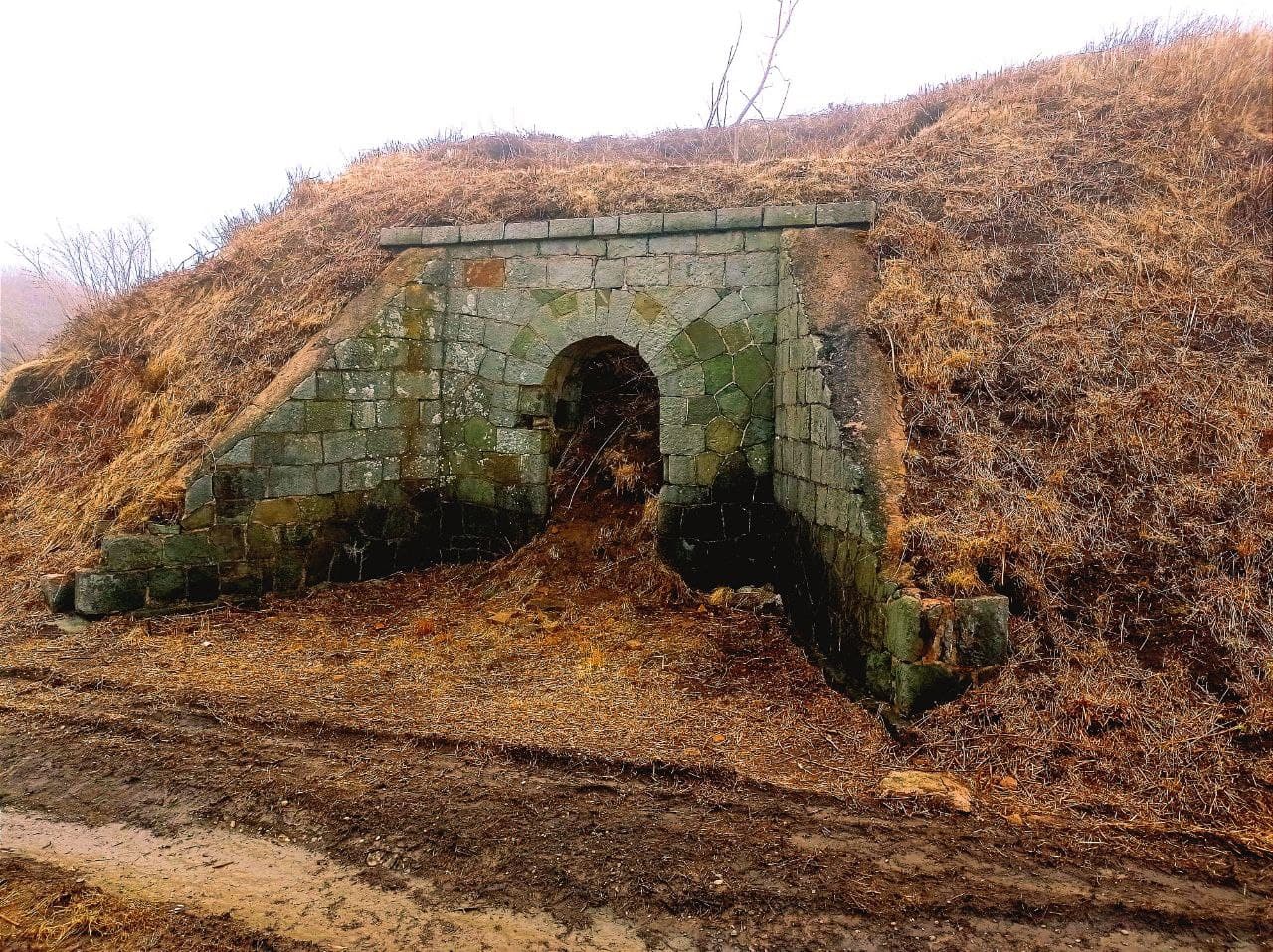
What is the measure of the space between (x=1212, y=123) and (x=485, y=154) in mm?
7287

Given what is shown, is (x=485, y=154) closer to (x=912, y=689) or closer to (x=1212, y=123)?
(x=1212, y=123)

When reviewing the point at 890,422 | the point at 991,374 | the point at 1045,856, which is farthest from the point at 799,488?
the point at 1045,856

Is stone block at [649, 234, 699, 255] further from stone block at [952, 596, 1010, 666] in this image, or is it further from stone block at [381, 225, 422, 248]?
stone block at [952, 596, 1010, 666]

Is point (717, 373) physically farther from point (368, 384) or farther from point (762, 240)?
point (368, 384)

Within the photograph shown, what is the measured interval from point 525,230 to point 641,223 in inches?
41.1

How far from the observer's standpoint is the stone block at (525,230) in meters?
6.73

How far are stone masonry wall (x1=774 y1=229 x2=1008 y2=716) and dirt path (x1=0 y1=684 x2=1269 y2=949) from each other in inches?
34.4

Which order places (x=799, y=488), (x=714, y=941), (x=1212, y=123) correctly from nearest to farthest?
(x=714, y=941), (x=799, y=488), (x=1212, y=123)

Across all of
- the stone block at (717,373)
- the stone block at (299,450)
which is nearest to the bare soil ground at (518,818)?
the stone block at (299,450)

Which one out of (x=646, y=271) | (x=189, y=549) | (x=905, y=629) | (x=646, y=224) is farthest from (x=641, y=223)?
(x=189, y=549)

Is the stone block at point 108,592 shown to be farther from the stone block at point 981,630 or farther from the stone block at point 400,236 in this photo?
the stone block at point 981,630

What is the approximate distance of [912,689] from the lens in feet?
13.1

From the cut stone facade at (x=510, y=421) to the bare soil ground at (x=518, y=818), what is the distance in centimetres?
79

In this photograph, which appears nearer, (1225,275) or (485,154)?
(1225,275)
